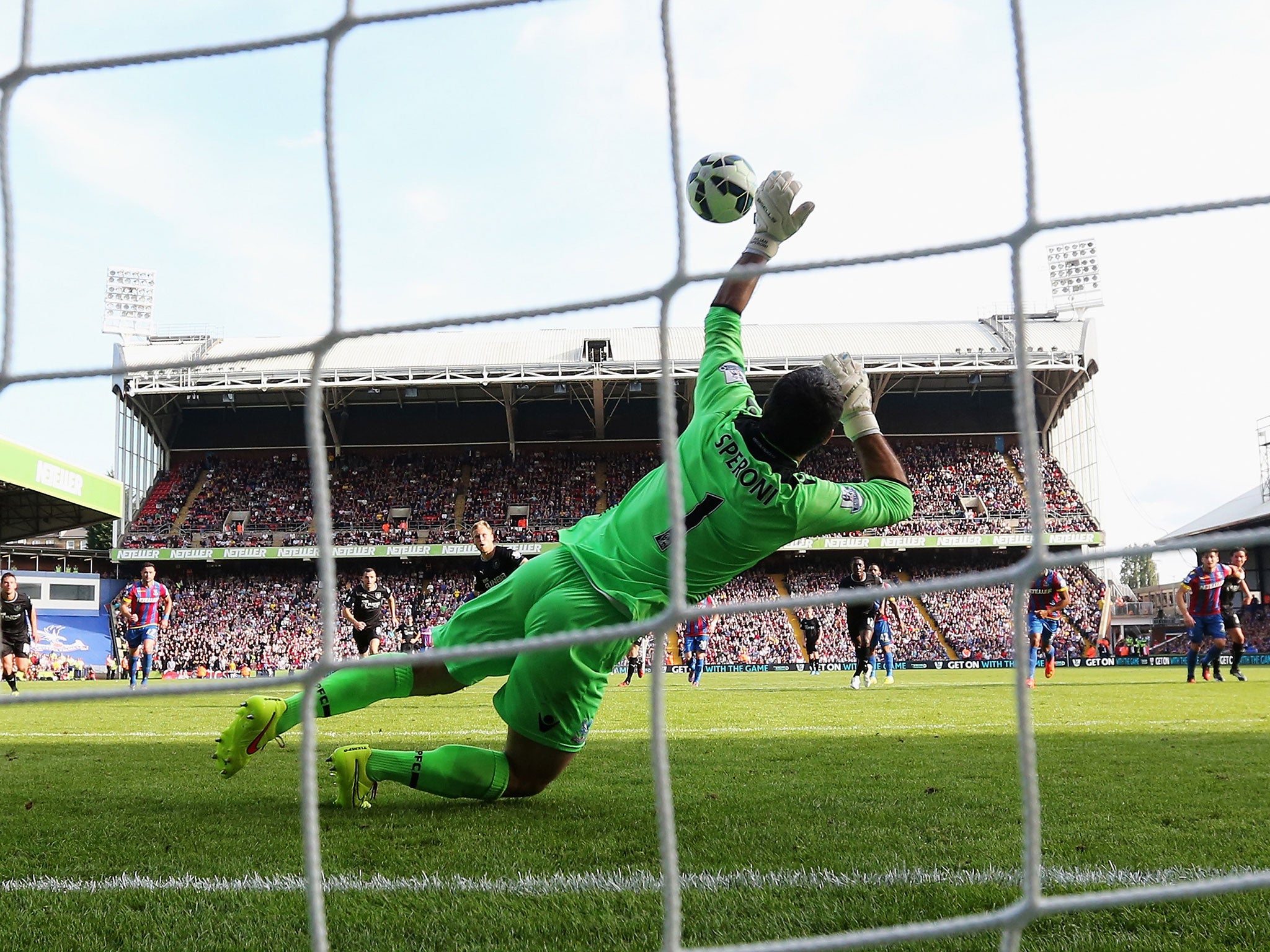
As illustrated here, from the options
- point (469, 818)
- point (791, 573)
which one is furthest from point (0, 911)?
point (791, 573)

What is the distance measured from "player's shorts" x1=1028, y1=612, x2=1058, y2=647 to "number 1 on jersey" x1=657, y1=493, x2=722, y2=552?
10559mm

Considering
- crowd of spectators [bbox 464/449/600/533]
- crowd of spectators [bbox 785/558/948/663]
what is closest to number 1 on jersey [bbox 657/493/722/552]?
crowd of spectators [bbox 785/558/948/663]

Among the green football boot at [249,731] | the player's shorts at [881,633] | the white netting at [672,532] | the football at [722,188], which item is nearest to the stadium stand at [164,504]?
the player's shorts at [881,633]

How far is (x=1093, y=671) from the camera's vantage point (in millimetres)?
18688

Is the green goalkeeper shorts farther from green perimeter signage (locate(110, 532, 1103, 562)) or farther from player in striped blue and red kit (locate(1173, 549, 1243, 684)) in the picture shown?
green perimeter signage (locate(110, 532, 1103, 562))

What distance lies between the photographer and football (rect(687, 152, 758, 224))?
3.66 meters

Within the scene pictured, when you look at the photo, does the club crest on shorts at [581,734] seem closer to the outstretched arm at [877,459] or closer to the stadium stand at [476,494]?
the outstretched arm at [877,459]

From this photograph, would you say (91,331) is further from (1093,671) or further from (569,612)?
(1093,671)

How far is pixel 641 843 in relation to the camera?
307 cm

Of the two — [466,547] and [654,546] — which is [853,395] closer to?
[654,546]

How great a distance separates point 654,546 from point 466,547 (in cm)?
2605

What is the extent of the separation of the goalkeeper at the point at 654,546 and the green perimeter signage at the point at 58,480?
13.4 m

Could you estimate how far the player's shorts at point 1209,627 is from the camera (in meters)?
11.9

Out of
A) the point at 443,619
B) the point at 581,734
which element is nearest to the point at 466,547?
the point at 443,619
